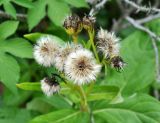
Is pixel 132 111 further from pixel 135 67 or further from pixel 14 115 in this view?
pixel 14 115

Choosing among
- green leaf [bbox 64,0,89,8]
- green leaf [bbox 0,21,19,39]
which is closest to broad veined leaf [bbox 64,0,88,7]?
green leaf [bbox 64,0,89,8]

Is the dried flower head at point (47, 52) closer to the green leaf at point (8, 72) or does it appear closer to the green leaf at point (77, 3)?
the green leaf at point (8, 72)

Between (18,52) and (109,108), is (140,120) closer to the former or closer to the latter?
(109,108)

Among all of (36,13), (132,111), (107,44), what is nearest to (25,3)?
(36,13)

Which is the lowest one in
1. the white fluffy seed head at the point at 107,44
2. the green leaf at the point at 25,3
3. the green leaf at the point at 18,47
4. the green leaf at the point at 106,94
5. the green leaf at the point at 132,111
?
the green leaf at the point at 132,111

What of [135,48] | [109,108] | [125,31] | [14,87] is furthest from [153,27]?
[14,87]

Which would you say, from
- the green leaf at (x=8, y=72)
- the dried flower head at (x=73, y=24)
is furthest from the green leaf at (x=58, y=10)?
the dried flower head at (x=73, y=24)
